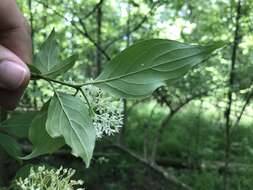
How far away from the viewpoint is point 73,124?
22.9 inches

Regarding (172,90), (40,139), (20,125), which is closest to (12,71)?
(40,139)

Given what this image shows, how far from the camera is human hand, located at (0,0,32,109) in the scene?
0.66m

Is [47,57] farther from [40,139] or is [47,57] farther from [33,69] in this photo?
[40,139]

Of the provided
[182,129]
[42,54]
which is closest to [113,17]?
[182,129]

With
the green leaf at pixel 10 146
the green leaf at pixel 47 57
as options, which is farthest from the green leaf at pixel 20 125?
the green leaf at pixel 47 57

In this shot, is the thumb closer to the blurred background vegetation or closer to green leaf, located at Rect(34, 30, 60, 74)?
green leaf, located at Rect(34, 30, 60, 74)

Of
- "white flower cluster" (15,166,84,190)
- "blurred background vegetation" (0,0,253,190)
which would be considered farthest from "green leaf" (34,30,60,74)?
"blurred background vegetation" (0,0,253,190)

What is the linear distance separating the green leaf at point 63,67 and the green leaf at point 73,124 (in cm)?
4

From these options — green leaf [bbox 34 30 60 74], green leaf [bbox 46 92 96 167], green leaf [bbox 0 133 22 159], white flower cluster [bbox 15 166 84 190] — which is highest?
green leaf [bbox 34 30 60 74]

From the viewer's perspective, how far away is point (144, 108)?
18.7 feet

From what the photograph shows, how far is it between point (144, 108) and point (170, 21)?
10.4ft

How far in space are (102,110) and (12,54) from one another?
16 centimetres

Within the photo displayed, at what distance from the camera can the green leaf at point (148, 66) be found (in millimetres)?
606

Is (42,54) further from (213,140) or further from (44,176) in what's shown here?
(213,140)
